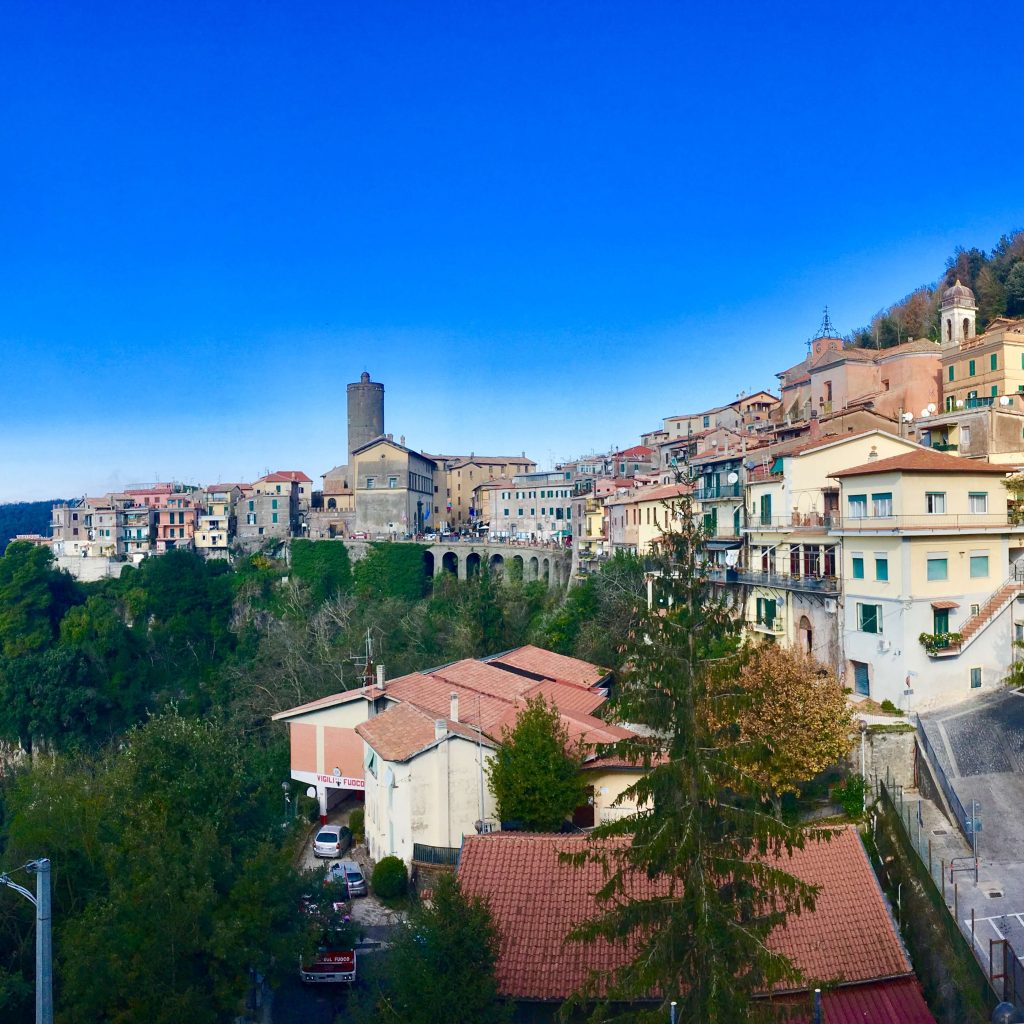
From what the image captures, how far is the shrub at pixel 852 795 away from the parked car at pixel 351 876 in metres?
12.9

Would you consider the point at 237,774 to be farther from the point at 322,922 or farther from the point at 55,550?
the point at 55,550

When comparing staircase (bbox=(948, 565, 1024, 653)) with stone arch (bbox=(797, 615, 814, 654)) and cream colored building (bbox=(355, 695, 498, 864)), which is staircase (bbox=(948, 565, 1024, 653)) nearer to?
stone arch (bbox=(797, 615, 814, 654))

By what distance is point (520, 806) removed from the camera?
854 inches

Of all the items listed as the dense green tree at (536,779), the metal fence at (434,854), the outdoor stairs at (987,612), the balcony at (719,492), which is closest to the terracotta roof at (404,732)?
the dense green tree at (536,779)

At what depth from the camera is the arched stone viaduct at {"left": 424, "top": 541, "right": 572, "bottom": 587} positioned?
61.8m

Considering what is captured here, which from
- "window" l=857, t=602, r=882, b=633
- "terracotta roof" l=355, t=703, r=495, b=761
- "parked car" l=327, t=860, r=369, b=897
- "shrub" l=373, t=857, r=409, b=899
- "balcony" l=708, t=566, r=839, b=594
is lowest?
"parked car" l=327, t=860, r=369, b=897

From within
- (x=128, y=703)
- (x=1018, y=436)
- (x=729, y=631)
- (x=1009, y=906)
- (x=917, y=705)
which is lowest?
(x=128, y=703)

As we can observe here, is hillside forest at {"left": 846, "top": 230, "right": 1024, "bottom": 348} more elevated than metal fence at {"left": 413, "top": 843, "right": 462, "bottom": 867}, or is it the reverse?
hillside forest at {"left": 846, "top": 230, "right": 1024, "bottom": 348}

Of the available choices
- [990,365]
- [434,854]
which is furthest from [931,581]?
[990,365]

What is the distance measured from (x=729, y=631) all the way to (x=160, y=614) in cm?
6406

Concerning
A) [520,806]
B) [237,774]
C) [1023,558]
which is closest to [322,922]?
[237,774]

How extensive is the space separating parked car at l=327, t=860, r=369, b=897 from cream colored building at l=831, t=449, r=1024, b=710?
16432 mm

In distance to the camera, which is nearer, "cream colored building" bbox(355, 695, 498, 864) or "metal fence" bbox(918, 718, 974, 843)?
"metal fence" bbox(918, 718, 974, 843)

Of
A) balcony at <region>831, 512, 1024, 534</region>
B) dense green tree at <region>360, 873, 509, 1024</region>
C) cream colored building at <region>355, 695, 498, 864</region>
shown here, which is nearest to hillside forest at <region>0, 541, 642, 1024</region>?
dense green tree at <region>360, 873, 509, 1024</region>
